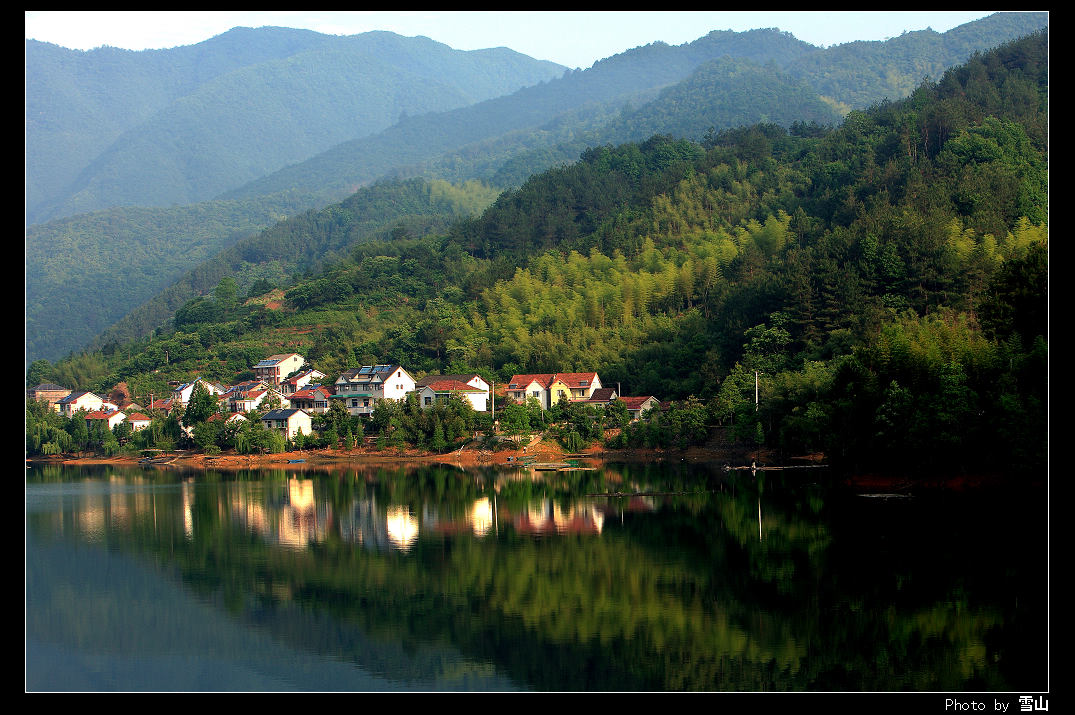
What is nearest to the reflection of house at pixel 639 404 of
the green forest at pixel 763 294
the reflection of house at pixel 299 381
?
the green forest at pixel 763 294

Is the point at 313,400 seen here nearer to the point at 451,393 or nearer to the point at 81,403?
the point at 451,393

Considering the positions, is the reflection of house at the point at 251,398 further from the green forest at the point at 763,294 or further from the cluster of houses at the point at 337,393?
the green forest at the point at 763,294

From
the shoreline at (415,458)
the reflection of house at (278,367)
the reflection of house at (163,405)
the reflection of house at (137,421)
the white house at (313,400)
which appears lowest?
the shoreline at (415,458)

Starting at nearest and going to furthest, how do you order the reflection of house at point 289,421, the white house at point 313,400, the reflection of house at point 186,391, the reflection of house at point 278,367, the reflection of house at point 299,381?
the reflection of house at point 289,421, the white house at point 313,400, the reflection of house at point 186,391, the reflection of house at point 299,381, the reflection of house at point 278,367

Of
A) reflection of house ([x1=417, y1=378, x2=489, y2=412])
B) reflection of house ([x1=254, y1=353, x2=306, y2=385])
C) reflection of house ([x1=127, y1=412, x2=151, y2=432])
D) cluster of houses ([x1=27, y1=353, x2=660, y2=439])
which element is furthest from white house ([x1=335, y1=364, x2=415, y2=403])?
reflection of house ([x1=127, y1=412, x2=151, y2=432])

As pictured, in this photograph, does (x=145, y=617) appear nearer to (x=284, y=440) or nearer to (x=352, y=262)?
(x=284, y=440)
